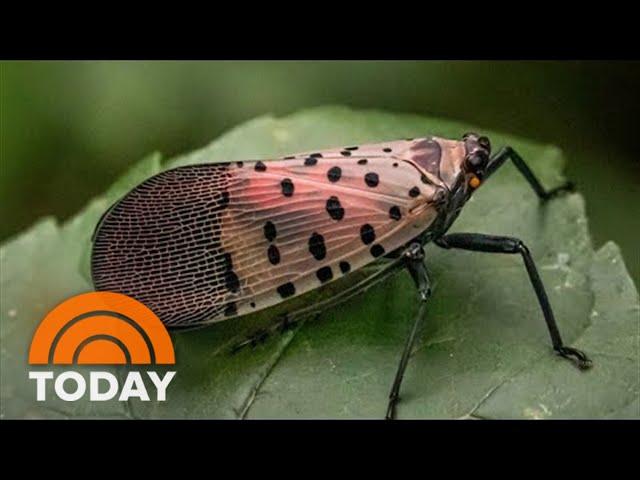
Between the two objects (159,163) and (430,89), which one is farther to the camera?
(430,89)

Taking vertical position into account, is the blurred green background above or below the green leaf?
above

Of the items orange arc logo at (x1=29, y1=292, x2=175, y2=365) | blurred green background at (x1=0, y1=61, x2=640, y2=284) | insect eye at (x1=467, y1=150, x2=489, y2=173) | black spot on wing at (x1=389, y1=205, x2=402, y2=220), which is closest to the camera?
orange arc logo at (x1=29, y1=292, x2=175, y2=365)

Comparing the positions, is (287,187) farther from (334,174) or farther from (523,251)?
(523,251)

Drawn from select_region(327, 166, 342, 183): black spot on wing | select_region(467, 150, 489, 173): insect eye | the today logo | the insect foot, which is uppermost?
select_region(327, 166, 342, 183): black spot on wing

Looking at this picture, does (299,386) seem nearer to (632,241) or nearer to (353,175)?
(353,175)

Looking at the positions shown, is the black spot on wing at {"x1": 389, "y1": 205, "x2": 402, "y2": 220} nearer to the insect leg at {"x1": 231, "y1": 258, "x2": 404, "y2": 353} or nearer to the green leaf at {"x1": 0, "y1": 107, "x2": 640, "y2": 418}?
the insect leg at {"x1": 231, "y1": 258, "x2": 404, "y2": 353}

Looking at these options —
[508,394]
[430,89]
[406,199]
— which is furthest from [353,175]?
[430,89]

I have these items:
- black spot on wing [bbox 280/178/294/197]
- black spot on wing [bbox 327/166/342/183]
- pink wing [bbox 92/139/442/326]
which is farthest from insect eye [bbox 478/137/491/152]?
black spot on wing [bbox 280/178/294/197]
